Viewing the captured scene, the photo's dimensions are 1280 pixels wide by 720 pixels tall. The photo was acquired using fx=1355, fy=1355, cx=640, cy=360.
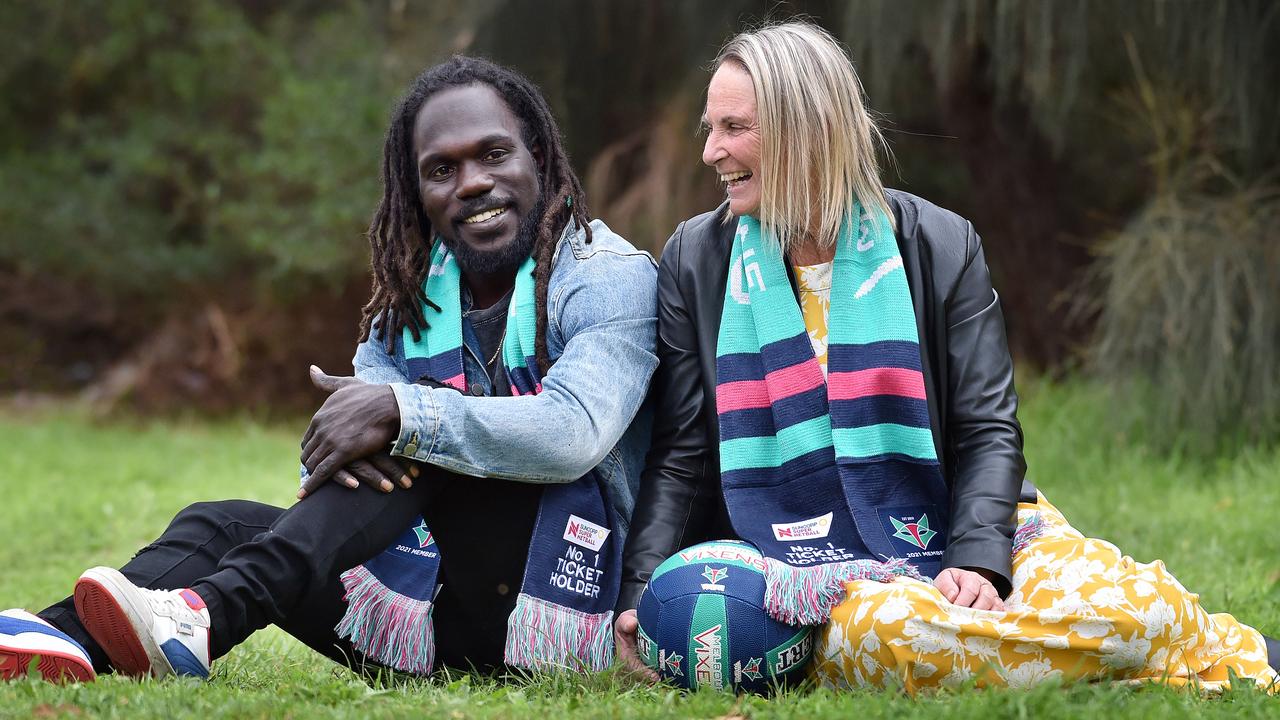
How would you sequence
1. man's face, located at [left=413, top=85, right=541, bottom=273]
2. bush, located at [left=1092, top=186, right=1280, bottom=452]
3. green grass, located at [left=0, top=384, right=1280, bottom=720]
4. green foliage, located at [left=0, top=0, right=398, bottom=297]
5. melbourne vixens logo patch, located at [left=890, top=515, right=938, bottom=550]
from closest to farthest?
green grass, located at [left=0, top=384, right=1280, bottom=720]
melbourne vixens logo patch, located at [left=890, top=515, right=938, bottom=550]
man's face, located at [left=413, top=85, right=541, bottom=273]
bush, located at [left=1092, top=186, right=1280, bottom=452]
green foliage, located at [left=0, top=0, right=398, bottom=297]

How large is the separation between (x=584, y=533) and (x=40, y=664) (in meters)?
1.14

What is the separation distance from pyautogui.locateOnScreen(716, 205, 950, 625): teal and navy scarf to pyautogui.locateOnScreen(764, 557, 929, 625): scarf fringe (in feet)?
0.17

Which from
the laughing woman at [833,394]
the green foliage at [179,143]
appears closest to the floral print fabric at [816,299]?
the laughing woman at [833,394]

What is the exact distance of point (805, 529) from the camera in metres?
3.00

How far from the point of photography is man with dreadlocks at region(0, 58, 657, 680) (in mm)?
2746

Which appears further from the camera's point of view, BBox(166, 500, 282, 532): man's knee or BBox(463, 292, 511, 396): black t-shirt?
BBox(463, 292, 511, 396): black t-shirt

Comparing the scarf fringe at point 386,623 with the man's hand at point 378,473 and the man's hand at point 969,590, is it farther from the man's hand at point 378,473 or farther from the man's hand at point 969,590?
the man's hand at point 969,590

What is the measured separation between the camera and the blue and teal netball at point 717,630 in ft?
9.08

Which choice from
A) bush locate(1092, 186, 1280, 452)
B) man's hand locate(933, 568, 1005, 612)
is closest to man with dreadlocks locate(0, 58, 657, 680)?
man's hand locate(933, 568, 1005, 612)

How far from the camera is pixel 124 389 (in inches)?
444

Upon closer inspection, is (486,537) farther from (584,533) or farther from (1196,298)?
(1196,298)

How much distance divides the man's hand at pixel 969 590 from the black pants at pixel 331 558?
0.92 metres

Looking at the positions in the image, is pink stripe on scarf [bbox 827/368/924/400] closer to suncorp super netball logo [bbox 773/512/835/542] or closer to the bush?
suncorp super netball logo [bbox 773/512/835/542]

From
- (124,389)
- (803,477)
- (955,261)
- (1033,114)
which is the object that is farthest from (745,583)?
(124,389)
